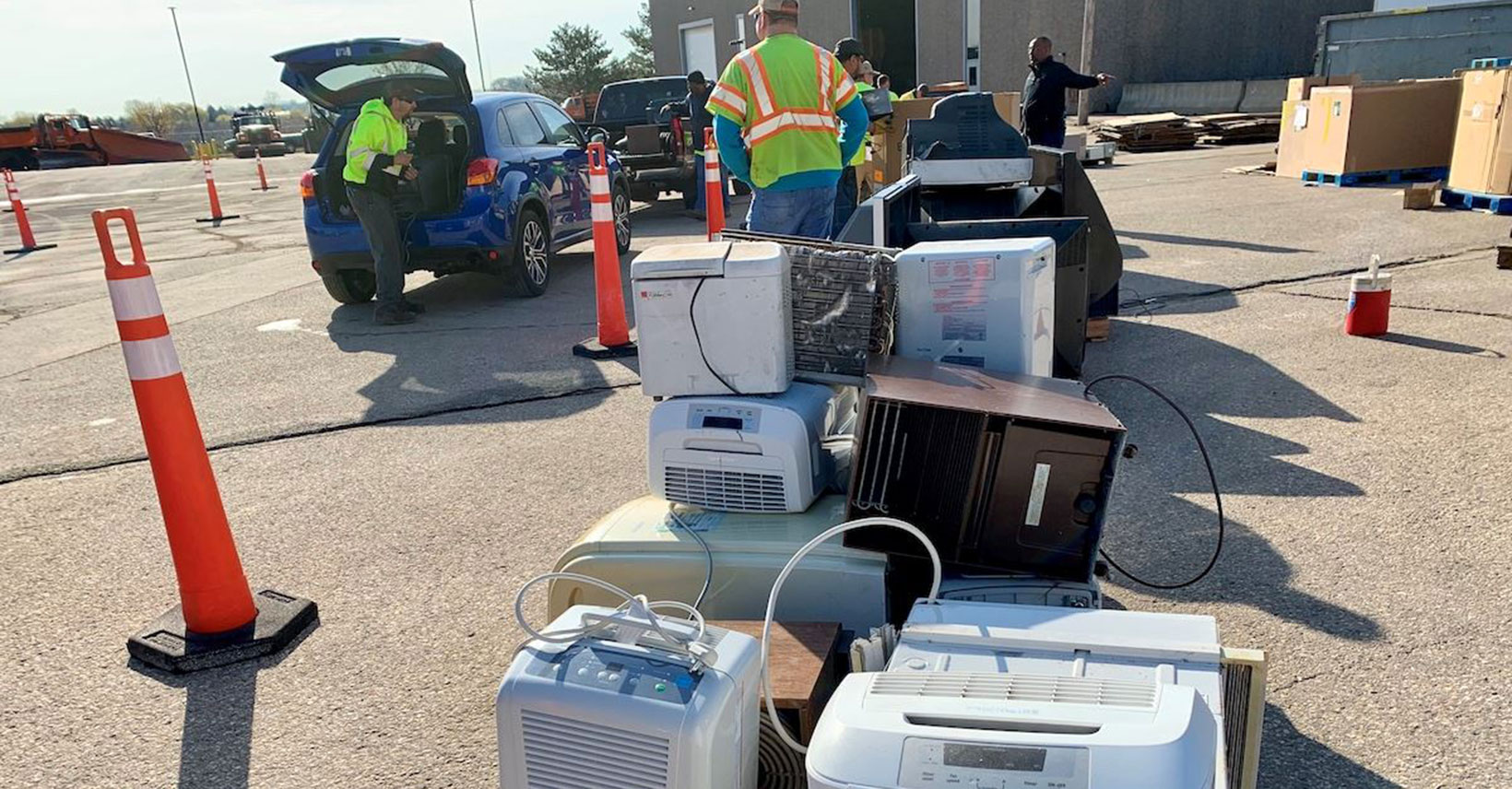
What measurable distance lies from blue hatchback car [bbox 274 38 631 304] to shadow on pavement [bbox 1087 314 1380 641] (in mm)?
4658

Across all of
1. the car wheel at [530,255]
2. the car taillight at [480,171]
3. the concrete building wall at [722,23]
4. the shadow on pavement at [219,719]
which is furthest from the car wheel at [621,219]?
the concrete building wall at [722,23]

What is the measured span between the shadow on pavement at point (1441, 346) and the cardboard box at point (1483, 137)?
5331 mm

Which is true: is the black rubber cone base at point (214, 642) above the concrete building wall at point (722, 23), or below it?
below

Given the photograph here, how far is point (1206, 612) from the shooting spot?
3203 millimetres

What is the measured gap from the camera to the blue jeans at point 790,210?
19.2 ft

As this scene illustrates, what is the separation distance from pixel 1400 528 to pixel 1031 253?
1.68 m

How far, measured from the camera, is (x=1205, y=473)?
430 cm

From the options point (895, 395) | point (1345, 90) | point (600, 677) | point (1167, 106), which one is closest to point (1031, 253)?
point (895, 395)

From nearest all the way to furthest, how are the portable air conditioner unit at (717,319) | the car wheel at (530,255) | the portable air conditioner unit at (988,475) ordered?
the portable air conditioner unit at (988,475) → the portable air conditioner unit at (717,319) → the car wheel at (530,255)

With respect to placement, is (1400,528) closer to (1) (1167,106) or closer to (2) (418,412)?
(2) (418,412)

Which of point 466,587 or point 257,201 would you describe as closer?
point 466,587

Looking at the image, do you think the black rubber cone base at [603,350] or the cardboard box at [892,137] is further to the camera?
the cardboard box at [892,137]

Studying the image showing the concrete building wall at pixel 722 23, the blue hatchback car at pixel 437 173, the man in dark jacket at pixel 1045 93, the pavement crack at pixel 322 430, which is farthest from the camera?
the concrete building wall at pixel 722 23

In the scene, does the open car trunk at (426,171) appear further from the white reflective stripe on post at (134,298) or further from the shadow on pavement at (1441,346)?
the shadow on pavement at (1441,346)
